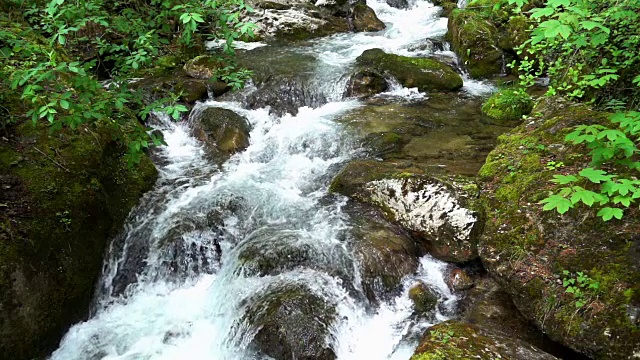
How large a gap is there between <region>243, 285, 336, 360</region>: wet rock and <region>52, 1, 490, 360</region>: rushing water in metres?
0.14

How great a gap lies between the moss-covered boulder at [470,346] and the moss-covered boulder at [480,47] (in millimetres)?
8083

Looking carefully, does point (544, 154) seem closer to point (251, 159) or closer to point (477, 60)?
point (251, 159)

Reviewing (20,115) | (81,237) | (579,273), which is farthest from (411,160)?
(20,115)

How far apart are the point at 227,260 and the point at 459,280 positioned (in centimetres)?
301

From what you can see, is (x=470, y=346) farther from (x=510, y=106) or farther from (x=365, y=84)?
(x=365, y=84)

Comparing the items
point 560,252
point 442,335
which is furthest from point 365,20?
point 442,335

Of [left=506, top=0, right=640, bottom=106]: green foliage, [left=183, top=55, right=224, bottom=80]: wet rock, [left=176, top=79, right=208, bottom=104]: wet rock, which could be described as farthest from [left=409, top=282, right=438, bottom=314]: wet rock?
[left=183, top=55, right=224, bottom=80]: wet rock

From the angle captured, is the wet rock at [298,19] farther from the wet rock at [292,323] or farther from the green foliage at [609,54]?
the wet rock at [292,323]

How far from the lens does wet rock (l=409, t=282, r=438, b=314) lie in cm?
491

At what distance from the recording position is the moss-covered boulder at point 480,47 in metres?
10.4

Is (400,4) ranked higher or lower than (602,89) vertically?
higher

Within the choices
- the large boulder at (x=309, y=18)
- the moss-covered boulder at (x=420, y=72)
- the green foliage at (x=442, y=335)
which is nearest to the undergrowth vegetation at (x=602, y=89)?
the green foliage at (x=442, y=335)

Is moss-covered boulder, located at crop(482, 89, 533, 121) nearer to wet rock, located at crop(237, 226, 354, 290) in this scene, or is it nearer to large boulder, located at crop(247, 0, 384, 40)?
wet rock, located at crop(237, 226, 354, 290)

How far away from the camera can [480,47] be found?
1047 centimetres
